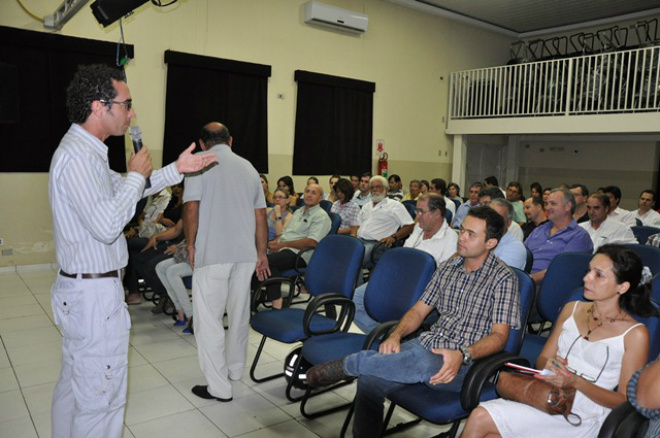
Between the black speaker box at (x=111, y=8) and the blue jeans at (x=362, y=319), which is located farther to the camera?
the black speaker box at (x=111, y=8)

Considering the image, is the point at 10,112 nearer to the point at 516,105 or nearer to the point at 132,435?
the point at 132,435

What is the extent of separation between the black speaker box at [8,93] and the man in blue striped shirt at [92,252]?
3.35 metres

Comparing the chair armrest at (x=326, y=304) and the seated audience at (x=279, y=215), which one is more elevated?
the seated audience at (x=279, y=215)

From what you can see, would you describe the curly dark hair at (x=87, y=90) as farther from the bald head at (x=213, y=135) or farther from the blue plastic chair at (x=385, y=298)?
the blue plastic chair at (x=385, y=298)

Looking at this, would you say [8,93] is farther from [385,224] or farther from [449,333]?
[449,333]

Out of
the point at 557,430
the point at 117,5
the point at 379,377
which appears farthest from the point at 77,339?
the point at 117,5

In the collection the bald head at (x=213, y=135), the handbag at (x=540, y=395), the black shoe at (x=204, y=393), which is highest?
the bald head at (x=213, y=135)

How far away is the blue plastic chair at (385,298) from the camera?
282 centimetres

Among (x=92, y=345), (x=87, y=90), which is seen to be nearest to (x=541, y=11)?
(x=87, y=90)

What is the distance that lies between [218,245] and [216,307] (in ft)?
1.26

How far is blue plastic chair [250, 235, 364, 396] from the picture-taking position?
123 inches

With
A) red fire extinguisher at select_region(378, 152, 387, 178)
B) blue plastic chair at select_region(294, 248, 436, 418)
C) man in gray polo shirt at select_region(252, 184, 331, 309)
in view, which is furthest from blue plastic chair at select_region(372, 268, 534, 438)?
red fire extinguisher at select_region(378, 152, 387, 178)

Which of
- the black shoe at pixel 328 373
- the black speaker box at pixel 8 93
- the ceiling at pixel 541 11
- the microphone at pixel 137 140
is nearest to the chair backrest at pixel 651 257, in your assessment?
the black shoe at pixel 328 373

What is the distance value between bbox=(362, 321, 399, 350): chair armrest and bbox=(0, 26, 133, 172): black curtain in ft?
19.5
